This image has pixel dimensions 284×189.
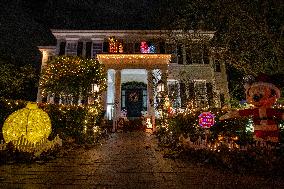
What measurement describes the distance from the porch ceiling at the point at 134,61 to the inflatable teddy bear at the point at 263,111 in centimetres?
1700

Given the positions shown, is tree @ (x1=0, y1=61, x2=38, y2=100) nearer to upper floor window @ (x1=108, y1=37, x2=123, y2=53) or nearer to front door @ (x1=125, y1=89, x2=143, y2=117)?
upper floor window @ (x1=108, y1=37, x2=123, y2=53)

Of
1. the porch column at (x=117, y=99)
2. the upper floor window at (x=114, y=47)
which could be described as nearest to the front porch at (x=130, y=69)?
the porch column at (x=117, y=99)

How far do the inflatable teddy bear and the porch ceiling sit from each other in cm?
1700

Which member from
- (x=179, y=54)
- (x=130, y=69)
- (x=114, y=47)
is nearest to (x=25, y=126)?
(x=130, y=69)

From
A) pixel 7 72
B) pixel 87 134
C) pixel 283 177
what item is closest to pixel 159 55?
pixel 87 134

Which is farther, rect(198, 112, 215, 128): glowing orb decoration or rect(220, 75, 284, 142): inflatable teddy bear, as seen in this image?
rect(198, 112, 215, 128): glowing orb decoration

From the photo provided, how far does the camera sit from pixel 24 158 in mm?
6641

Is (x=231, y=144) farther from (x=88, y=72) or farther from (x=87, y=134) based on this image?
(x=88, y=72)

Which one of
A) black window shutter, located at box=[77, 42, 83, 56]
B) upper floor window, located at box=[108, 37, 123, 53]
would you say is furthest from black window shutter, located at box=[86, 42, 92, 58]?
upper floor window, located at box=[108, 37, 123, 53]

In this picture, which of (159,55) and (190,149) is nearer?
(190,149)

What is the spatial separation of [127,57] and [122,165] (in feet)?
60.8

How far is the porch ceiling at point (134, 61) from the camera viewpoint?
2403 centimetres

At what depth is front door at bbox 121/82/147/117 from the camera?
2944 cm

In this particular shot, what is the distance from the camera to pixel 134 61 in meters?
24.3
